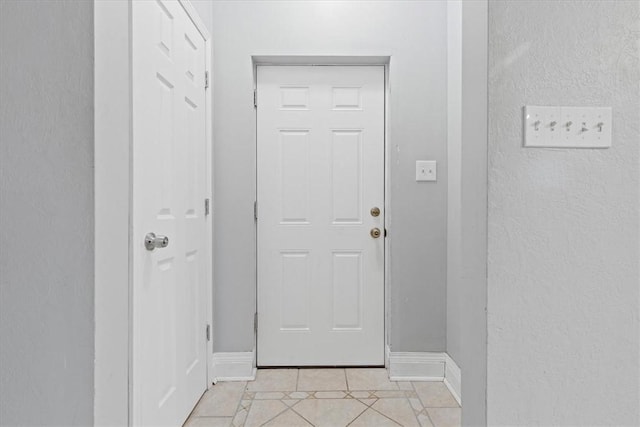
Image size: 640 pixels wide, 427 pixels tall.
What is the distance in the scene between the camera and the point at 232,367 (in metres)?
2.35

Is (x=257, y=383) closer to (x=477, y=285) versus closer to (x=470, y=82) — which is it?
(x=477, y=285)

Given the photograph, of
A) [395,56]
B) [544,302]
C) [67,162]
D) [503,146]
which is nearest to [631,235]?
[544,302]

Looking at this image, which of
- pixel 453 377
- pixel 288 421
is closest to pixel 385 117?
pixel 453 377

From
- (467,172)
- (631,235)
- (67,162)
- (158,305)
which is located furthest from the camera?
(158,305)

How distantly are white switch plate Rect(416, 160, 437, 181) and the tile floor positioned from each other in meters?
1.19

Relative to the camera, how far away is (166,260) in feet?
5.39

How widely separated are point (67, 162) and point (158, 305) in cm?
74

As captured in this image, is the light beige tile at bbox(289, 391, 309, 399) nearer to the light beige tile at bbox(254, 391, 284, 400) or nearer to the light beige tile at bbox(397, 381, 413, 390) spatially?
the light beige tile at bbox(254, 391, 284, 400)

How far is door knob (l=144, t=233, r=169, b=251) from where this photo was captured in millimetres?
A: 1434

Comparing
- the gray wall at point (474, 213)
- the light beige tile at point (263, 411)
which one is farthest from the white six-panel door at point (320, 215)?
the gray wall at point (474, 213)

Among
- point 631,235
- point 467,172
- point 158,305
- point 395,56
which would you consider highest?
point 395,56

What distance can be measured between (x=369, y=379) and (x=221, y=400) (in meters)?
0.84

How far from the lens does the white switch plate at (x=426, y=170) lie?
2355 mm

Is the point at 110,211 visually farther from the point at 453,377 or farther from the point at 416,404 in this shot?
the point at 453,377
